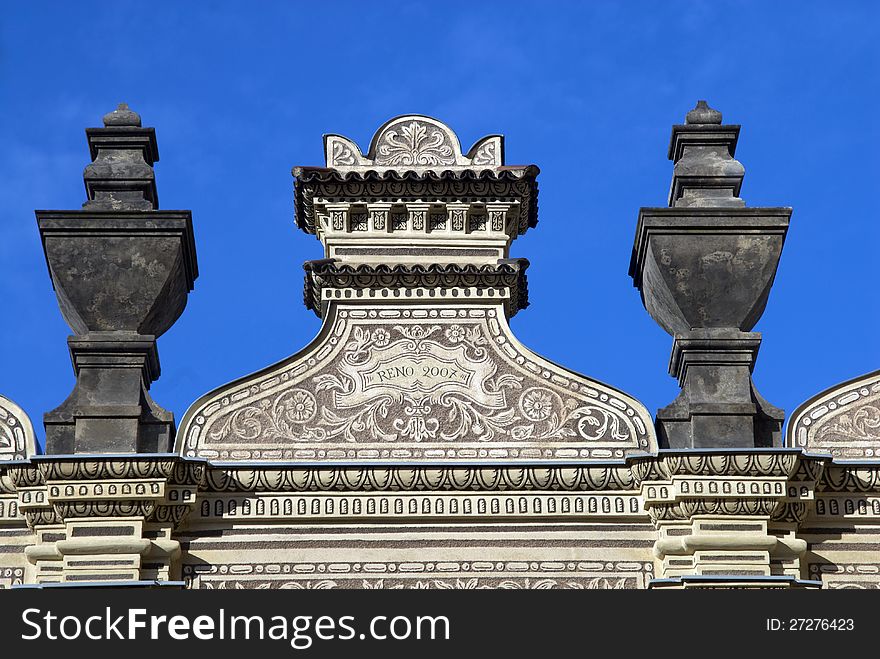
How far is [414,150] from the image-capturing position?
45.4 ft

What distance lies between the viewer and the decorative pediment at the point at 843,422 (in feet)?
41.6

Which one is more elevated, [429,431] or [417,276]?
[417,276]

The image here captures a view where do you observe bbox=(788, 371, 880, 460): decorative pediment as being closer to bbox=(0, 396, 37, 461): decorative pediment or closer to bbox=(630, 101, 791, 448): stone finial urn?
bbox=(630, 101, 791, 448): stone finial urn

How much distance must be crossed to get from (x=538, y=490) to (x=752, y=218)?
89.9 inches

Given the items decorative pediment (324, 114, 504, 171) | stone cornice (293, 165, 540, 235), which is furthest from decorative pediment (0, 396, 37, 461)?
decorative pediment (324, 114, 504, 171)

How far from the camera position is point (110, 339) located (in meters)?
12.8

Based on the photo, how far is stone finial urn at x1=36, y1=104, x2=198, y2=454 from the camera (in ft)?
41.3

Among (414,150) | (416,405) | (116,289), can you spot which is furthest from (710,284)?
(116,289)

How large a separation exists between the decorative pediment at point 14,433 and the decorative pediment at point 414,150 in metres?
2.64

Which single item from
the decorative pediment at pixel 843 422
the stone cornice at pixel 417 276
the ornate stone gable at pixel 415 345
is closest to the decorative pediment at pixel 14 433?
the ornate stone gable at pixel 415 345

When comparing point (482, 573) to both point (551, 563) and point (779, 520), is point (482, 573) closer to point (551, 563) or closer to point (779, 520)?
point (551, 563)

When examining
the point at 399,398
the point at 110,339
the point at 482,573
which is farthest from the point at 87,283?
the point at 482,573

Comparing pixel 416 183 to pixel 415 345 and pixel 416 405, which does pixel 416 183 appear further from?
pixel 416 405

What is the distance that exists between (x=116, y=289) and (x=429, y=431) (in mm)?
2169
